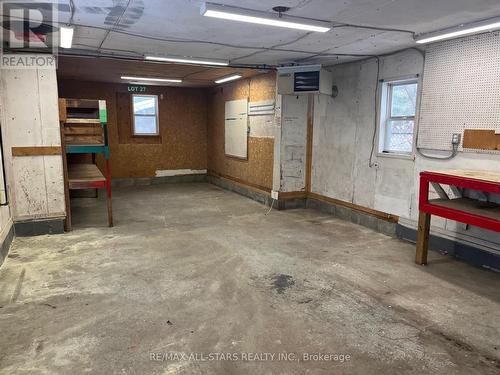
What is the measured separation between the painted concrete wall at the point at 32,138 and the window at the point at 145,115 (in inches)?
166

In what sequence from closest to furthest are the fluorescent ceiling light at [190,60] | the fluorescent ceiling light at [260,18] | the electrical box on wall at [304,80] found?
the fluorescent ceiling light at [260,18], the fluorescent ceiling light at [190,60], the electrical box on wall at [304,80]

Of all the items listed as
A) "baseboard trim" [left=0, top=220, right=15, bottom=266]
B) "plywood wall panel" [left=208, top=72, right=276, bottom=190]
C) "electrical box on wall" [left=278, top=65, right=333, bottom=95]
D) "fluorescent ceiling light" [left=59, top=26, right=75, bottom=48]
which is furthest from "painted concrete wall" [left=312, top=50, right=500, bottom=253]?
"baseboard trim" [left=0, top=220, right=15, bottom=266]

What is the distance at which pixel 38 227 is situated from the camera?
15.7 ft

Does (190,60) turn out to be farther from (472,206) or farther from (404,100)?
(472,206)

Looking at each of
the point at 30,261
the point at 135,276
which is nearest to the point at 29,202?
the point at 30,261

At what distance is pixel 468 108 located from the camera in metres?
3.96

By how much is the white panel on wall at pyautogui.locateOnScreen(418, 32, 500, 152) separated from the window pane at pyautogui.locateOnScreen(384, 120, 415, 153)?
369 millimetres

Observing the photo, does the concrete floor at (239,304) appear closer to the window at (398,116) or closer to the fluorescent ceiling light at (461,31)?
the window at (398,116)

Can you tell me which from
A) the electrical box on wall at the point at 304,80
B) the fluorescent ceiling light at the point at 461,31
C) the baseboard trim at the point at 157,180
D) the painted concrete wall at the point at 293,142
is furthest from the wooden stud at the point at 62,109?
the fluorescent ceiling light at the point at 461,31

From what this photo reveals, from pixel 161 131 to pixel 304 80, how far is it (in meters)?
4.76

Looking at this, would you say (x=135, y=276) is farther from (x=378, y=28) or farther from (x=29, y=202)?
(x=378, y=28)

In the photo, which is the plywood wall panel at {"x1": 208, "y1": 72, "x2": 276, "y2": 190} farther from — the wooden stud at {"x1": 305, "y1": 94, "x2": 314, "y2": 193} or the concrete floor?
the concrete floor

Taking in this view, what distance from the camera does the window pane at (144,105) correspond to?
8898mm

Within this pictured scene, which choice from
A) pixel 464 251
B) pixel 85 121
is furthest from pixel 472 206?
pixel 85 121
